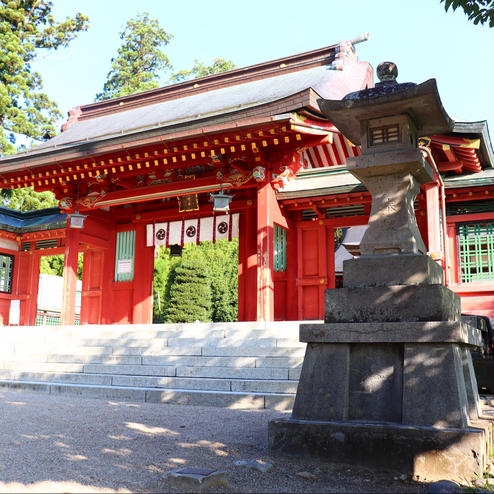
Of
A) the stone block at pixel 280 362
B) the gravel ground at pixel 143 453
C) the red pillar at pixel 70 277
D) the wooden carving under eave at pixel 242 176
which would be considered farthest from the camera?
the red pillar at pixel 70 277

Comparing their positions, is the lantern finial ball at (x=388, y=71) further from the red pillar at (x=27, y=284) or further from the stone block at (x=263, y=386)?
the red pillar at (x=27, y=284)

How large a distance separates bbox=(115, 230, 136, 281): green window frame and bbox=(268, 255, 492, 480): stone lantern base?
9.58 meters

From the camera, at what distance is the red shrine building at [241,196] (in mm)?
9562

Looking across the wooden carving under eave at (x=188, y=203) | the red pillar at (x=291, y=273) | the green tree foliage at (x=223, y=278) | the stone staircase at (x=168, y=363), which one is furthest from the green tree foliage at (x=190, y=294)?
the stone staircase at (x=168, y=363)

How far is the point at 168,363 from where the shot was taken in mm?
7559

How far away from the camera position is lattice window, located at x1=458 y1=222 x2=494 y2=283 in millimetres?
9844

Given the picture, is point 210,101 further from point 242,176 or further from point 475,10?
point 475,10

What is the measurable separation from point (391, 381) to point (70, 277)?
966cm

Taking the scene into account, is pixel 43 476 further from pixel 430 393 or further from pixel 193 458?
pixel 430 393

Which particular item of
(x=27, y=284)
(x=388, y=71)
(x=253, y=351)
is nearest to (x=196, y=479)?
(x=388, y=71)

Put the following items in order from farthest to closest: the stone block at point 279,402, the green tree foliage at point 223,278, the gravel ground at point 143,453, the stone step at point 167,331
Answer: the green tree foliage at point 223,278 < the stone step at point 167,331 < the stone block at point 279,402 < the gravel ground at point 143,453

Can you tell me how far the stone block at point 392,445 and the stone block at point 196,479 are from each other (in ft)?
2.73

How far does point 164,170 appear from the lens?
11.9 meters

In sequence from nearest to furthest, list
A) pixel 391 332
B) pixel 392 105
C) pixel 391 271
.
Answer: pixel 391 332 → pixel 391 271 → pixel 392 105
